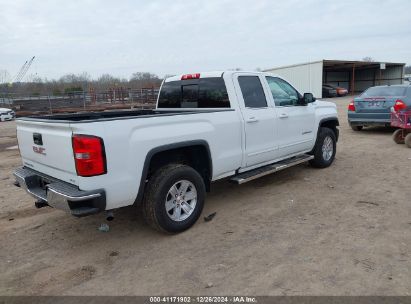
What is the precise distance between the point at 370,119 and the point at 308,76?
79.3ft

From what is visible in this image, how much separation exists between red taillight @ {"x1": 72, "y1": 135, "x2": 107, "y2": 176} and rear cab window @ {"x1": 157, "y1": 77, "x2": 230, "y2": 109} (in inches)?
84.6

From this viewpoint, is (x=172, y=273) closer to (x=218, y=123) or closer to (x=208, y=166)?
(x=208, y=166)

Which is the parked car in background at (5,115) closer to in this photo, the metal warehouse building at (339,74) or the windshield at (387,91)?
the windshield at (387,91)

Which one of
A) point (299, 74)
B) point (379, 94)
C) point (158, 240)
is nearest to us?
point (158, 240)

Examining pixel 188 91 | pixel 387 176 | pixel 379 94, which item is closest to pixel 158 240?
pixel 188 91

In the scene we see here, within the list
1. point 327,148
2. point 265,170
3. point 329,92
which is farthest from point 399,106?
point 329,92

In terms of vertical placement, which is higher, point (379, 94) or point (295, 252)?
point (379, 94)

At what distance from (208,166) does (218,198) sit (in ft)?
3.66

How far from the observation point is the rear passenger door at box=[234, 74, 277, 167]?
500 cm

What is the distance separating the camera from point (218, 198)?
18.2 feet

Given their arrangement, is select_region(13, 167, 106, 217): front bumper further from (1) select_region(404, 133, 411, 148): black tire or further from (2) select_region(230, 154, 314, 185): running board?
(1) select_region(404, 133, 411, 148): black tire

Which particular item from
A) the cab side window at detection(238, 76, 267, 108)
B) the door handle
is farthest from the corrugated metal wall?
the door handle

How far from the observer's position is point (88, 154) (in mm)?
3320

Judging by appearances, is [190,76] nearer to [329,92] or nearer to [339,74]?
[329,92]
